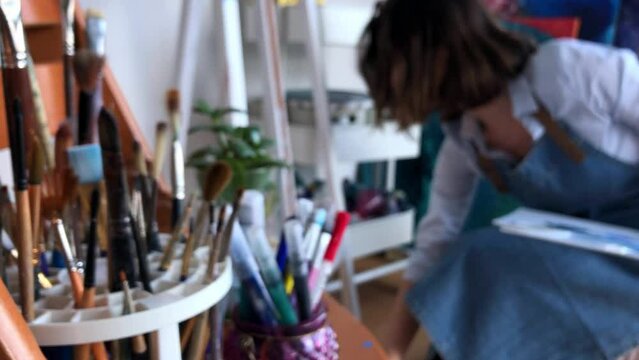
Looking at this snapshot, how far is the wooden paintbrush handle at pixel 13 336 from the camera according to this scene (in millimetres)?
230

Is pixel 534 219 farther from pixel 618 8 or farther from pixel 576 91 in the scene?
pixel 618 8

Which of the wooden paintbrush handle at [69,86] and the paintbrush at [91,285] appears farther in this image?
the wooden paintbrush handle at [69,86]

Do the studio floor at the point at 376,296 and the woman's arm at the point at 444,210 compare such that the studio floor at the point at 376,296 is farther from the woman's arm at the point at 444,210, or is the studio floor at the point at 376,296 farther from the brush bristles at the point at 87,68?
the brush bristles at the point at 87,68

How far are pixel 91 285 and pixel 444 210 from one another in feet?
2.60

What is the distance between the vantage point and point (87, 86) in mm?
376

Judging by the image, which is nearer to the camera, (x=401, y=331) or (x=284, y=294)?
(x=284, y=294)

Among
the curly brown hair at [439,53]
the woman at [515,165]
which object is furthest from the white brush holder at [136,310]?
the curly brown hair at [439,53]

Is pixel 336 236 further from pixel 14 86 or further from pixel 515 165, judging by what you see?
pixel 515 165

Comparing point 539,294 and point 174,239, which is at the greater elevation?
point 174,239

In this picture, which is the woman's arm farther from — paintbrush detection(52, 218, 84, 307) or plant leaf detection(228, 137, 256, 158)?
paintbrush detection(52, 218, 84, 307)

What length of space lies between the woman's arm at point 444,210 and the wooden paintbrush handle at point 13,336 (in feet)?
2.33

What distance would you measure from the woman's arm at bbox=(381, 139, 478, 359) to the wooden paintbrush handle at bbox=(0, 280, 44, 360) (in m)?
0.71

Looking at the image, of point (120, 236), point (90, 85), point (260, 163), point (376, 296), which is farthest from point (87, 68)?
point (376, 296)

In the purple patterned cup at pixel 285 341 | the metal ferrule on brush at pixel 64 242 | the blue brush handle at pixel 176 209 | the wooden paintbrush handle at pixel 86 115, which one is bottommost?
the purple patterned cup at pixel 285 341
